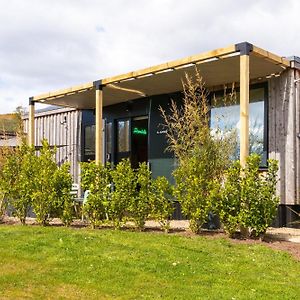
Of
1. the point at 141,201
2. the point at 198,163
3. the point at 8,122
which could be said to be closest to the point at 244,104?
the point at 198,163

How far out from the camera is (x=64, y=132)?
51.1 feet

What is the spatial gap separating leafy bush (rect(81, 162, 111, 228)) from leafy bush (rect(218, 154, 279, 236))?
2.20 m

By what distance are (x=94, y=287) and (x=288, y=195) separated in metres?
5.44

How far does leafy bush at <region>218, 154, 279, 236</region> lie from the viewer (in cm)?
728

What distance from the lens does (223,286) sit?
4.77 m

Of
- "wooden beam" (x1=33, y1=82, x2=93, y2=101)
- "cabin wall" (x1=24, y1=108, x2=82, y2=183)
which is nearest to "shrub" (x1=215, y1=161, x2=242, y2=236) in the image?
"wooden beam" (x1=33, y1=82, x2=93, y2=101)

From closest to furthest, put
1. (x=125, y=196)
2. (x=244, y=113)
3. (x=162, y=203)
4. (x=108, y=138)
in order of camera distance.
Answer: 1. (x=244, y=113)
2. (x=162, y=203)
3. (x=125, y=196)
4. (x=108, y=138)

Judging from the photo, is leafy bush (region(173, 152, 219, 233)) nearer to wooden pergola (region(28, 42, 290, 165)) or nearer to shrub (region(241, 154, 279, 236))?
shrub (region(241, 154, 279, 236))

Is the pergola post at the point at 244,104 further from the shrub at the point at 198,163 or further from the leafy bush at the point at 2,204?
the leafy bush at the point at 2,204

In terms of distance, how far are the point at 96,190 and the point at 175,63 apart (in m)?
2.77

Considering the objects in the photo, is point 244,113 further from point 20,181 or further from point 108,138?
point 108,138

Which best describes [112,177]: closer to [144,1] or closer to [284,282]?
[144,1]

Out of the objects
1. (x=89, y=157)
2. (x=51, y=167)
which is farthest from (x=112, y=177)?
(x=89, y=157)

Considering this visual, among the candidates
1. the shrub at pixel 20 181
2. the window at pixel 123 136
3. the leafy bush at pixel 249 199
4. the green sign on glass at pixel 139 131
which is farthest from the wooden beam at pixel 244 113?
the window at pixel 123 136
